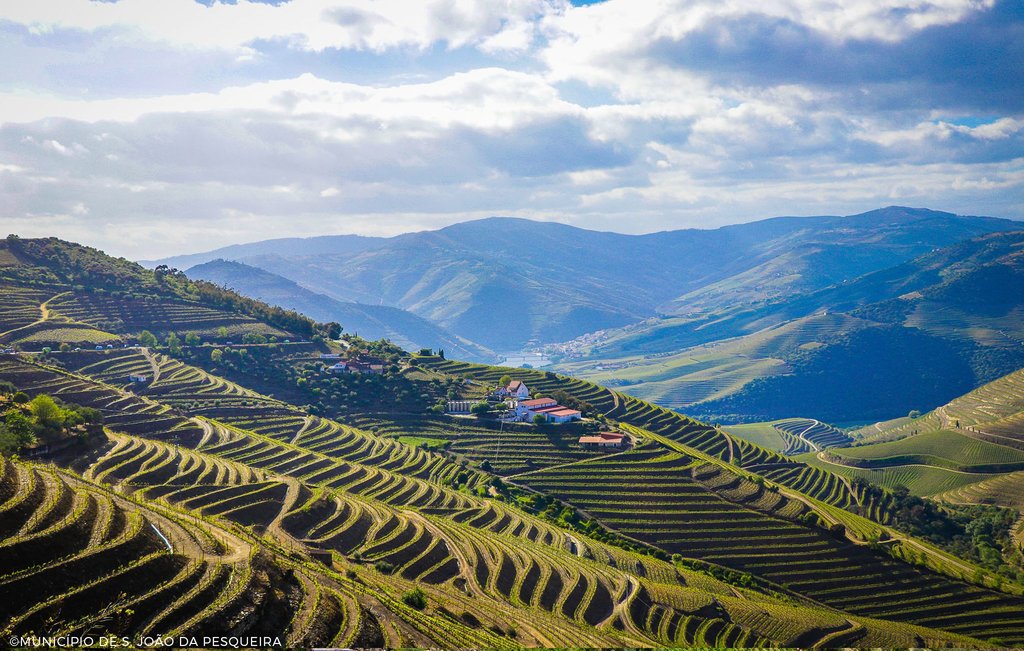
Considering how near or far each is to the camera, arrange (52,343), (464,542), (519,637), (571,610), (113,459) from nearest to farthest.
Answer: (519,637), (571,610), (464,542), (113,459), (52,343)

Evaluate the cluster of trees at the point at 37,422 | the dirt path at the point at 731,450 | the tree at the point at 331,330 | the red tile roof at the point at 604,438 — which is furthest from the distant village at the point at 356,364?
the dirt path at the point at 731,450

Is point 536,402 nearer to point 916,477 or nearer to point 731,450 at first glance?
point 731,450

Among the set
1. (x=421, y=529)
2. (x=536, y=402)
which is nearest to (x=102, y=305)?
(x=536, y=402)

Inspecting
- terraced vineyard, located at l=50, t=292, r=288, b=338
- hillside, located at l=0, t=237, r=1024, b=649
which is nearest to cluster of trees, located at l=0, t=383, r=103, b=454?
hillside, located at l=0, t=237, r=1024, b=649

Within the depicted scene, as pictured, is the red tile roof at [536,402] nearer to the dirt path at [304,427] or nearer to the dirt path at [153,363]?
the dirt path at [304,427]

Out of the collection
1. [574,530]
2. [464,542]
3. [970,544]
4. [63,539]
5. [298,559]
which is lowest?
[970,544]

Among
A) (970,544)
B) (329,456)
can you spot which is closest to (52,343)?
(329,456)

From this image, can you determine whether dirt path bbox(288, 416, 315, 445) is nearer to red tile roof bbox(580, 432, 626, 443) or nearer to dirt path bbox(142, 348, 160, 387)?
dirt path bbox(142, 348, 160, 387)

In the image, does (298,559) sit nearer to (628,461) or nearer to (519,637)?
(519,637)
